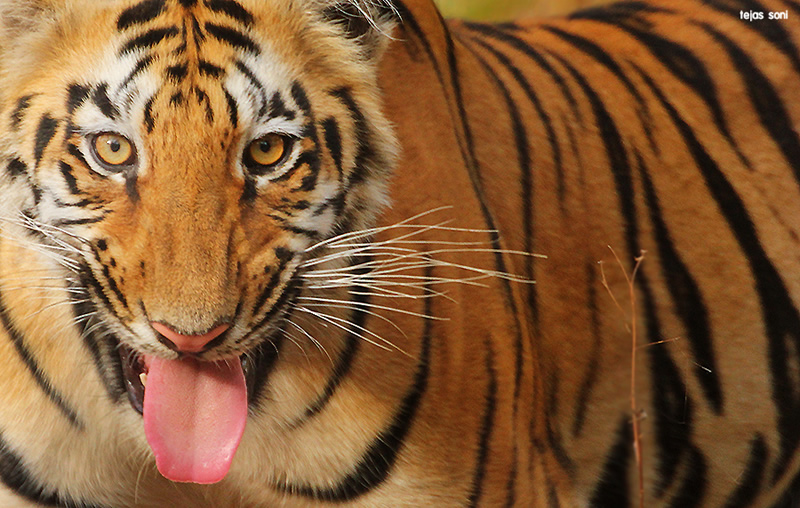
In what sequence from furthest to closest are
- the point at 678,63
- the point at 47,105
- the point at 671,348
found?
the point at 678,63 < the point at 671,348 < the point at 47,105

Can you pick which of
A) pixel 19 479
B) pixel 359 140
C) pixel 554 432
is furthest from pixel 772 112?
pixel 19 479

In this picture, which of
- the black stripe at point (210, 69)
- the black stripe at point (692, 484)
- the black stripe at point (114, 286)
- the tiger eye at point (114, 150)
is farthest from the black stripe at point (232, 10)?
the black stripe at point (692, 484)

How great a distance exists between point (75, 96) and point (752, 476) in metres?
1.67

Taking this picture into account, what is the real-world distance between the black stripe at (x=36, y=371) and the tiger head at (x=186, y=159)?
200 millimetres

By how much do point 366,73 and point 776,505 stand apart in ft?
5.13

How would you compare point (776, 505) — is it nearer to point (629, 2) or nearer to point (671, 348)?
point (671, 348)

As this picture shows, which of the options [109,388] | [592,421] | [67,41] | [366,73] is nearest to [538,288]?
[592,421]

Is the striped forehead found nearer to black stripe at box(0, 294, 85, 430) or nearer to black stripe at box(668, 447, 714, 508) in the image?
black stripe at box(0, 294, 85, 430)

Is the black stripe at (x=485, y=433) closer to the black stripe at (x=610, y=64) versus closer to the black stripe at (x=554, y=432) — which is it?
the black stripe at (x=554, y=432)

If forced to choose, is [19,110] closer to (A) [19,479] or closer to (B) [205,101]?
(B) [205,101]

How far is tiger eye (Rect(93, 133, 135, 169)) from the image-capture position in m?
1.46

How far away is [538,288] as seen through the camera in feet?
6.91

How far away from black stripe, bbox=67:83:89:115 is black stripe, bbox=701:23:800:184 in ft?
5.22

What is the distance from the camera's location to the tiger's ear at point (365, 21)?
166 centimetres
